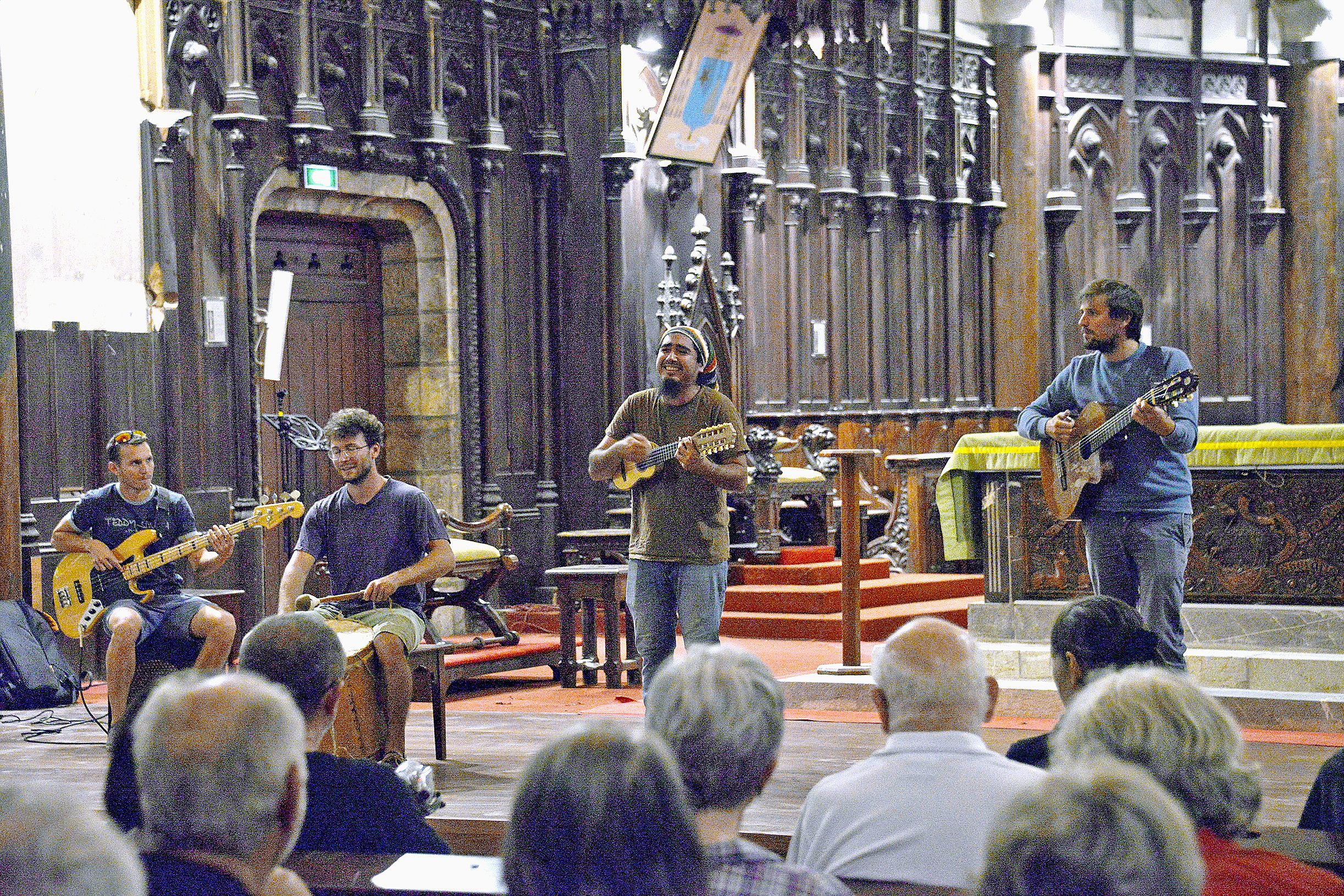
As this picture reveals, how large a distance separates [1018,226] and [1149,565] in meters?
10.6

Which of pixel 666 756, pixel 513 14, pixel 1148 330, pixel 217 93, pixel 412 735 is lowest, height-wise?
pixel 412 735

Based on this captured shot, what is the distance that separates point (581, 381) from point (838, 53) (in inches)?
160

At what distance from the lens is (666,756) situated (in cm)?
177

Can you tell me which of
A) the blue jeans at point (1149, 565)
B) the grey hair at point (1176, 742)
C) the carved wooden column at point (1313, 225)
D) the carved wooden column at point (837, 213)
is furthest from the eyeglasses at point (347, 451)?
the carved wooden column at point (1313, 225)

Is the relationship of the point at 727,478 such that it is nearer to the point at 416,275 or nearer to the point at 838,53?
the point at 416,275

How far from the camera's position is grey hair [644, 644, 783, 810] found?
2.27m

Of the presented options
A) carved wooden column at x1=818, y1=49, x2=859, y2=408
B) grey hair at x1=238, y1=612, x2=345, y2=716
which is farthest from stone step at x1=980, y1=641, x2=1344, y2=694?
carved wooden column at x1=818, y1=49, x2=859, y2=408

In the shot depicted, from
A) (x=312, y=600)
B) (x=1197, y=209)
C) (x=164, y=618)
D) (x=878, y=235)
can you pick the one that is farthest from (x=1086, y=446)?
(x=1197, y=209)

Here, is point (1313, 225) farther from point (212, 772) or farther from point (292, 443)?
point (212, 772)

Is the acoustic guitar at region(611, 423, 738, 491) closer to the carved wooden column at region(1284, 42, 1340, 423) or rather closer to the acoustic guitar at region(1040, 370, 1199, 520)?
the acoustic guitar at region(1040, 370, 1199, 520)

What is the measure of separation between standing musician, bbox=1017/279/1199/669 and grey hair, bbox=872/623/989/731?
2.86 meters

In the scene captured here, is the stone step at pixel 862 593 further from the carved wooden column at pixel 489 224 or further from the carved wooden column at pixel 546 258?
the carved wooden column at pixel 489 224

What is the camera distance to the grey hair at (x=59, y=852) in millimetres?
1431

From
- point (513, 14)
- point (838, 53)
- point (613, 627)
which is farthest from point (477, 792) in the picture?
point (838, 53)
